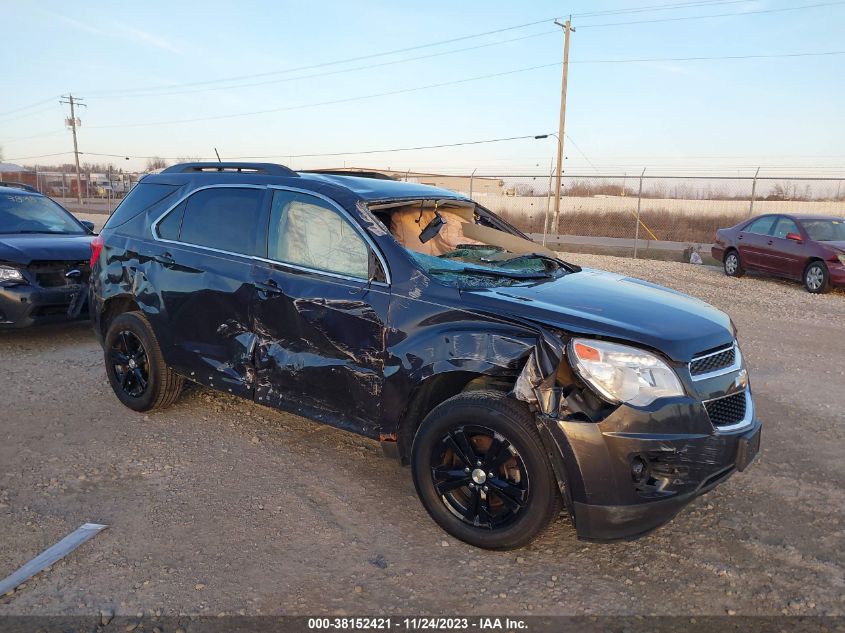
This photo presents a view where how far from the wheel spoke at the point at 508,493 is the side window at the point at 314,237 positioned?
1.35 meters

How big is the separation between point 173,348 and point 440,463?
7.73ft

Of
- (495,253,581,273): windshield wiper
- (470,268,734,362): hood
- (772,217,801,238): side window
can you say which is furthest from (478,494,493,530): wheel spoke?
(772,217,801,238): side window

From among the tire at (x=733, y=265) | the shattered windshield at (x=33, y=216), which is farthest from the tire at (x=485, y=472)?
the tire at (x=733, y=265)

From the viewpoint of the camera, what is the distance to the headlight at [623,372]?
296 centimetres

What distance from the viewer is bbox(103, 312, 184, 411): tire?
4848 millimetres

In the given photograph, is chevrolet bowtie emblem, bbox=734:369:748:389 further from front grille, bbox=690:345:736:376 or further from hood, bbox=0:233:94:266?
hood, bbox=0:233:94:266

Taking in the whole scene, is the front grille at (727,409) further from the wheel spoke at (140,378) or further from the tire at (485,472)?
the wheel spoke at (140,378)

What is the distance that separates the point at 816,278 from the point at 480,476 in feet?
36.3

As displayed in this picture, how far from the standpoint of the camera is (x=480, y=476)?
3.20 meters

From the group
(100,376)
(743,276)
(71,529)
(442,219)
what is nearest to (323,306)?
(442,219)

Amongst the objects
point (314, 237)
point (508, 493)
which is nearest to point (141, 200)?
point (314, 237)

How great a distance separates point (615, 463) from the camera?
2883 mm

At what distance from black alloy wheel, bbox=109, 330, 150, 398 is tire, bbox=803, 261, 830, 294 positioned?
37.3 feet

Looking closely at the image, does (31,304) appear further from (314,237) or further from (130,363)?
(314,237)
